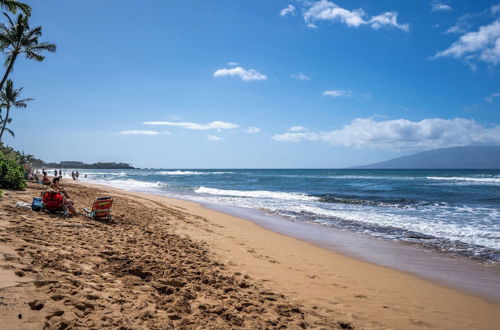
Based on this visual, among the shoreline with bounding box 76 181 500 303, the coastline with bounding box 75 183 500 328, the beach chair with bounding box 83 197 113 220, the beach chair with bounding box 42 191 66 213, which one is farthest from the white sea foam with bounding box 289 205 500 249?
the beach chair with bounding box 42 191 66 213

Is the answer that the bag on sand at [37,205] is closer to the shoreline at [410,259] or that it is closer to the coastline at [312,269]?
the coastline at [312,269]

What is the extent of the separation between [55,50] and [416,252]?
25.4 metres

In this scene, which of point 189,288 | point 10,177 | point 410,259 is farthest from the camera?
point 10,177

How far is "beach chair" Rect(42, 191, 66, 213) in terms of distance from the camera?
7977 millimetres

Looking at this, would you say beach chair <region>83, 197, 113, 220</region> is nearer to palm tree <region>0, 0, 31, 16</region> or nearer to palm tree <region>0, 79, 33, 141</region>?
palm tree <region>0, 0, 31, 16</region>

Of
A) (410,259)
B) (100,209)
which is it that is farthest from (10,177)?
(410,259)

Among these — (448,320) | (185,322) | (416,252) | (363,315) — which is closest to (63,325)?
(185,322)

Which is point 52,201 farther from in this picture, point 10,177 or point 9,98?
point 9,98

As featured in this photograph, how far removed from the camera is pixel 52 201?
8.00m

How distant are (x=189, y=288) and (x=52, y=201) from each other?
6.10 m

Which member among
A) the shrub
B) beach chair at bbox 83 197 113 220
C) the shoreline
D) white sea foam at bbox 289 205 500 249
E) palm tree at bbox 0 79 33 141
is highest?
palm tree at bbox 0 79 33 141

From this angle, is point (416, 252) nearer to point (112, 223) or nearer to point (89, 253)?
point (89, 253)

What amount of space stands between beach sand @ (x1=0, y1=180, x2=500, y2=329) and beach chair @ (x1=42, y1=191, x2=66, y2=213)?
0.64 m

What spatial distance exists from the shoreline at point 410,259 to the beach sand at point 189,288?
474mm
